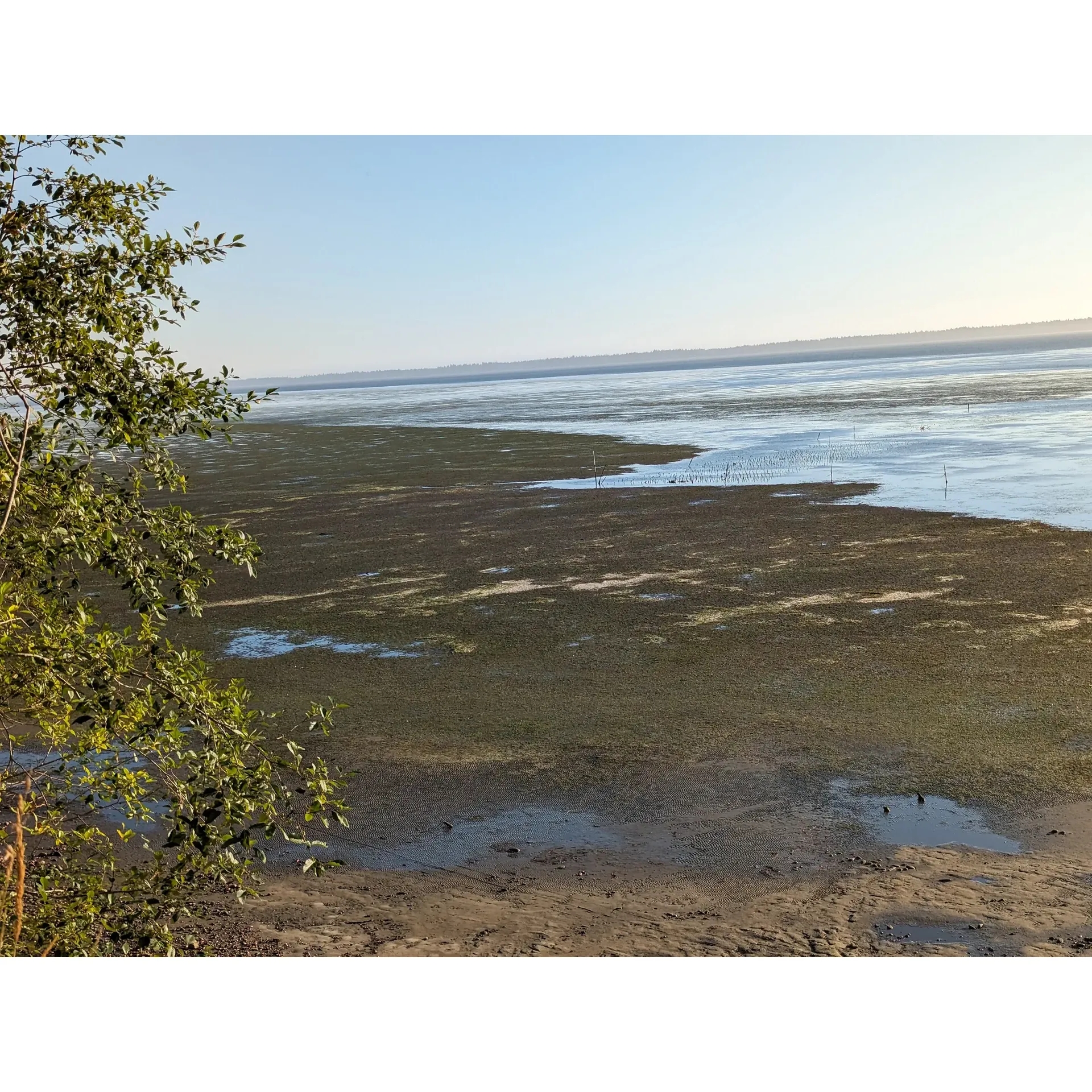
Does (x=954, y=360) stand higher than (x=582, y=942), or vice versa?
(x=954, y=360)

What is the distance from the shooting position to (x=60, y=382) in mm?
5836

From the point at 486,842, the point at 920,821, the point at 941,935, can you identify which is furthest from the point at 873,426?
the point at 941,935

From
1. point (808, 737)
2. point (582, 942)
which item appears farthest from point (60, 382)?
point (808, 737)

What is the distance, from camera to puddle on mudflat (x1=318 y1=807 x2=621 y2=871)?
9.27 m

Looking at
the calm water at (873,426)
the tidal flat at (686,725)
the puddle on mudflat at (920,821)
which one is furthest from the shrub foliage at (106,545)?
the calm water at (873,426)

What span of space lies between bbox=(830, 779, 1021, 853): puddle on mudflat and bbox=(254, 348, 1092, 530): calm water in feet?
49.5

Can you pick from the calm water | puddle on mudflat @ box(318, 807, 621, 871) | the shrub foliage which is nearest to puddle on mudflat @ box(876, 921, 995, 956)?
puddle on mudflat @ box(318, 807, 621, 871)

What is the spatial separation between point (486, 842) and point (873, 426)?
150 ft

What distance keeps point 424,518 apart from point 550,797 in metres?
19.7

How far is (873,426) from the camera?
51531 mm

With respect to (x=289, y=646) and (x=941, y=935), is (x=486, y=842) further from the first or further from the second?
(x=289, y=646)

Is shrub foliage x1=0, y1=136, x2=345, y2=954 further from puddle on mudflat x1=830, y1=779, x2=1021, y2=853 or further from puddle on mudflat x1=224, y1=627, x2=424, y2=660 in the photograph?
puddle on mudflat x1=224, y1=627, x2=424, y2=660

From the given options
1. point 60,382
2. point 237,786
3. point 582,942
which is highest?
point 60,382

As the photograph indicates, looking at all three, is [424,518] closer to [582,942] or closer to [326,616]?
[326,616]
